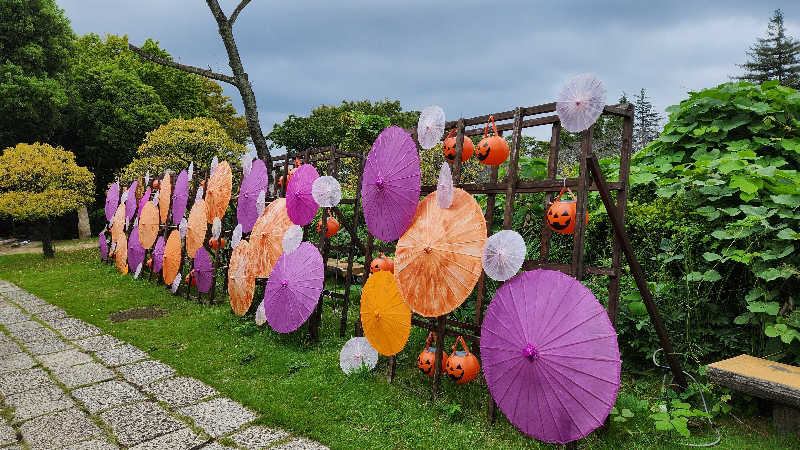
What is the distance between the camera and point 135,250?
10.0 m

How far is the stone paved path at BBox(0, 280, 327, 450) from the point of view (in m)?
3.60

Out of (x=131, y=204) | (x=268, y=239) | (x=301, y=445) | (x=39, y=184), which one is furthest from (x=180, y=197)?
(x=39, y=184)

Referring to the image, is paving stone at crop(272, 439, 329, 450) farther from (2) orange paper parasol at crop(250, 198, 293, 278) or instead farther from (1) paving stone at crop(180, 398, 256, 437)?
(2) orange paper parasol at crop(250, 198, 293, 278)

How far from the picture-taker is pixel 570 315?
9.80 ft

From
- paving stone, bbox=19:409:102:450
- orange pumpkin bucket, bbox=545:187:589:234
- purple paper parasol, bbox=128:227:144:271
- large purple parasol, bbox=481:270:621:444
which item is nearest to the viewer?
large purple parasol, bbox=481:270:621:444

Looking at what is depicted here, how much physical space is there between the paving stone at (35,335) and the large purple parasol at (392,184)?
4.89m

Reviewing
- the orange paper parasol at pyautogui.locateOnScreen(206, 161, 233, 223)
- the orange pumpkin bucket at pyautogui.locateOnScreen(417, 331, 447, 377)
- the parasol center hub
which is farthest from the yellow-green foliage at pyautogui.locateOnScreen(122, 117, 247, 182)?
the parasol center hub

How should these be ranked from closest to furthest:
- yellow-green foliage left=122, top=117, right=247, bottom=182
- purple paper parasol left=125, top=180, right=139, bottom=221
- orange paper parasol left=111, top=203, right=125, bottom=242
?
purple paper parasol left=125, top=180, right=139, bottom=221
orange paper parasol left=111, top=203, right=125, bottom=242
yellow-green foliage left=122, top=117, right=247, bottom=182

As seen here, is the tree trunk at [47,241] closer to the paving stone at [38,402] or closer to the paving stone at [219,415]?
the paving stone at [38,402]

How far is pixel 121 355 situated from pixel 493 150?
188 inches

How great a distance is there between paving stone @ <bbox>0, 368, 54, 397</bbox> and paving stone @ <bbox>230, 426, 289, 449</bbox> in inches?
100

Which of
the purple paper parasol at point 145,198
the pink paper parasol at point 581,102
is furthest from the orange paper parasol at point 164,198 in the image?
the pink paper parasol at point 581,102

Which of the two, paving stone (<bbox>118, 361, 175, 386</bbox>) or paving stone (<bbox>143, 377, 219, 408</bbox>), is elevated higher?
paving stone (<bbox>143, 377, 219, 408</bbox>)

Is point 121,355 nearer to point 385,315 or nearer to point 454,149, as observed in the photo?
point 385,315
